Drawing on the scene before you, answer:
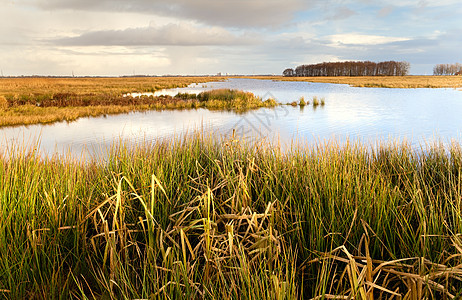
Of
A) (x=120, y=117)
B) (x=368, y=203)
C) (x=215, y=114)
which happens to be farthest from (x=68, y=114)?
(x=368, y=203)

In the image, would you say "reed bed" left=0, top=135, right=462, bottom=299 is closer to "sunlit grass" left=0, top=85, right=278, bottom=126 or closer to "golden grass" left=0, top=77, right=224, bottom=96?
"sunlit grass" left=0, top=85, right=278, bottom=126

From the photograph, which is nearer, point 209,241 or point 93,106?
point 209,241

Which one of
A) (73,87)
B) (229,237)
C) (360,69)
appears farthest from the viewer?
(360,69)

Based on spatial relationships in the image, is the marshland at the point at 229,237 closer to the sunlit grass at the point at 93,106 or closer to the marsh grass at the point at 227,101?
the sunlit grass at the point at 93,106

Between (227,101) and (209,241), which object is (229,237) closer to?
(209,241)

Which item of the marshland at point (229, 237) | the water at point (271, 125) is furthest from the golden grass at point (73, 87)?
the marshland at point (229, 237)

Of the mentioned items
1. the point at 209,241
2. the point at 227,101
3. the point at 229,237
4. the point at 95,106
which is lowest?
the point at 209,241

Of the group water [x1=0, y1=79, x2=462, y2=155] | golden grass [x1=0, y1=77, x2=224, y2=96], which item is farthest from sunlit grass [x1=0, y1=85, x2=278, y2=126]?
golden grass [x1=0, y1=77, x2=224, y2=96]

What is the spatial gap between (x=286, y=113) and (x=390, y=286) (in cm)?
2128

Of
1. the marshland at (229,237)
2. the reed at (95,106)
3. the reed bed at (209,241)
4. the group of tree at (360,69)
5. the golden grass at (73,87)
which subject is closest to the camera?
the marshland at (229,237)

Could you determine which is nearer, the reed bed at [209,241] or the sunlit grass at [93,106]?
the reed bed at [209,241]

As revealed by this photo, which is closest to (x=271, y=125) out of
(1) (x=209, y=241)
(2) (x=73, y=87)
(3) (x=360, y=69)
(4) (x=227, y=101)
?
(4) (x=227, y=101)

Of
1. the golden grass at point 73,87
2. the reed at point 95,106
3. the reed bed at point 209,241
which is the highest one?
the golden grass at point 73,87

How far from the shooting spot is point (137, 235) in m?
2.88
